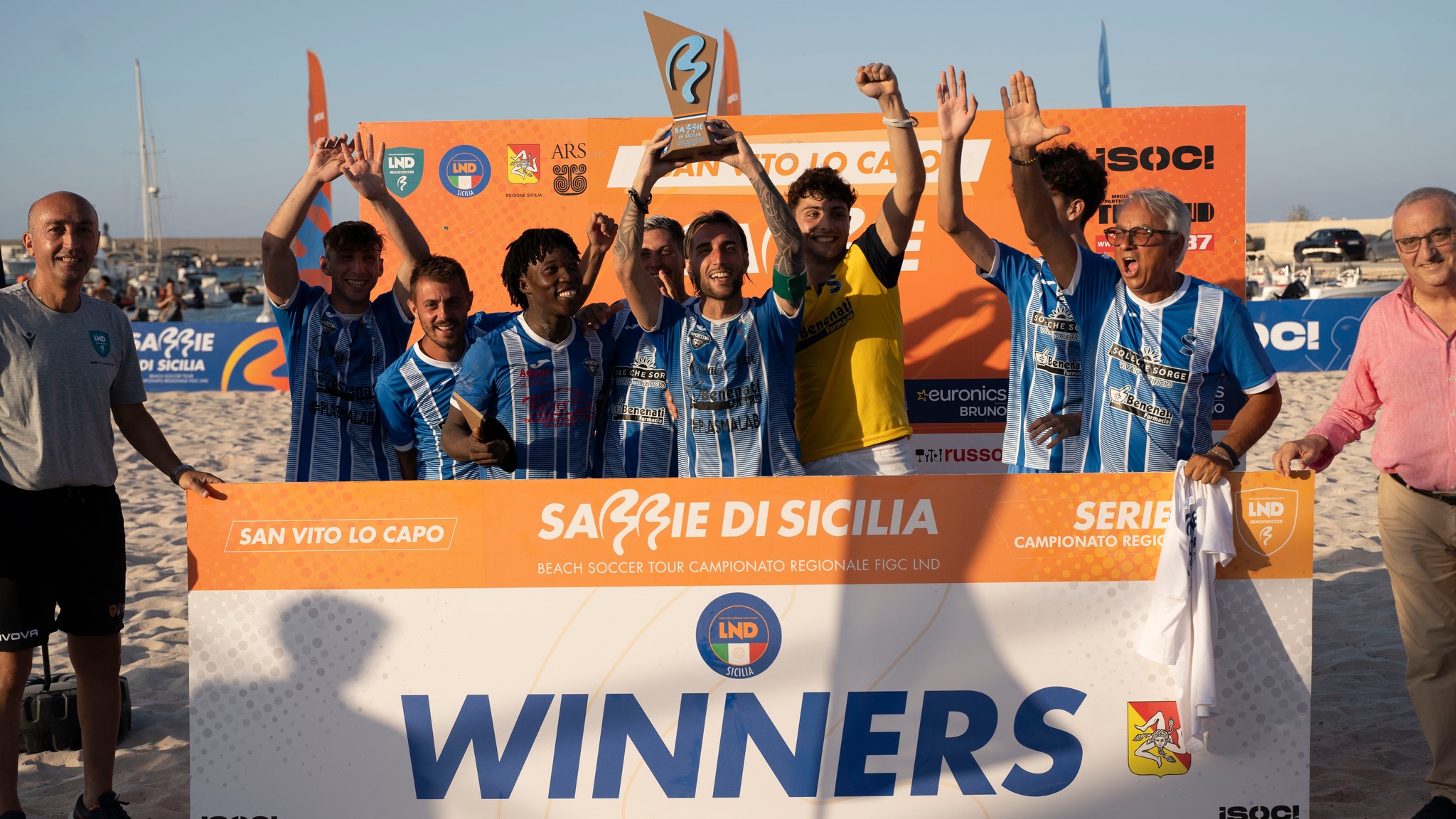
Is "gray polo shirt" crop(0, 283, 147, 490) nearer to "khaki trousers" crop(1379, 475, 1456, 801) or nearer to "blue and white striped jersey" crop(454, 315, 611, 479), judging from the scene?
"blue and white striped jersey" crop(454, 315, 611, 479)

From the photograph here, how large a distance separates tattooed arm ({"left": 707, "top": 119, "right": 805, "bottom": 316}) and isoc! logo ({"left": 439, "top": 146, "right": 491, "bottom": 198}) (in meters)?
2.77

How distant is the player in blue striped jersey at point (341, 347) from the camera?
380cm

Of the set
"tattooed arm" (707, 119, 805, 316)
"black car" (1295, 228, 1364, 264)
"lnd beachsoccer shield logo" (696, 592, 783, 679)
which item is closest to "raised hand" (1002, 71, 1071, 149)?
"tattooed arm" (707, 119, 805, 316)

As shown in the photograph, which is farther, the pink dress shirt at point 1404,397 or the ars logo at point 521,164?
Answer: the ars logo at point 521,164

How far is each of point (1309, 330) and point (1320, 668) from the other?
9646 mm

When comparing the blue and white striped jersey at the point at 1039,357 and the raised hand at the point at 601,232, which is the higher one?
the raised hand at the point at 601,232

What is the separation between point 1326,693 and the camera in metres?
4.47

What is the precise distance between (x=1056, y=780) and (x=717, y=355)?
170 centimetres

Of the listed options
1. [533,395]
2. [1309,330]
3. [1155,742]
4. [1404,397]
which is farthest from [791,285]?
[1309,330]

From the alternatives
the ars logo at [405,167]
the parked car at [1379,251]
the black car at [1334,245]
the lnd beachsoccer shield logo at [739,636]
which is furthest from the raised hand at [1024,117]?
the parked car at [1379,251]

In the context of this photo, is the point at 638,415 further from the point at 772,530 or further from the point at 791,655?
the point at 791,655

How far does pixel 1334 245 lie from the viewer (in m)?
30.7

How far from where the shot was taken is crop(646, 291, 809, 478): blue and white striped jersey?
329 cm

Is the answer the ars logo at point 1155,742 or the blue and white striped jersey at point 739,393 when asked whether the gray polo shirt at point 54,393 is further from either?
the ars logo at point 1155,742
